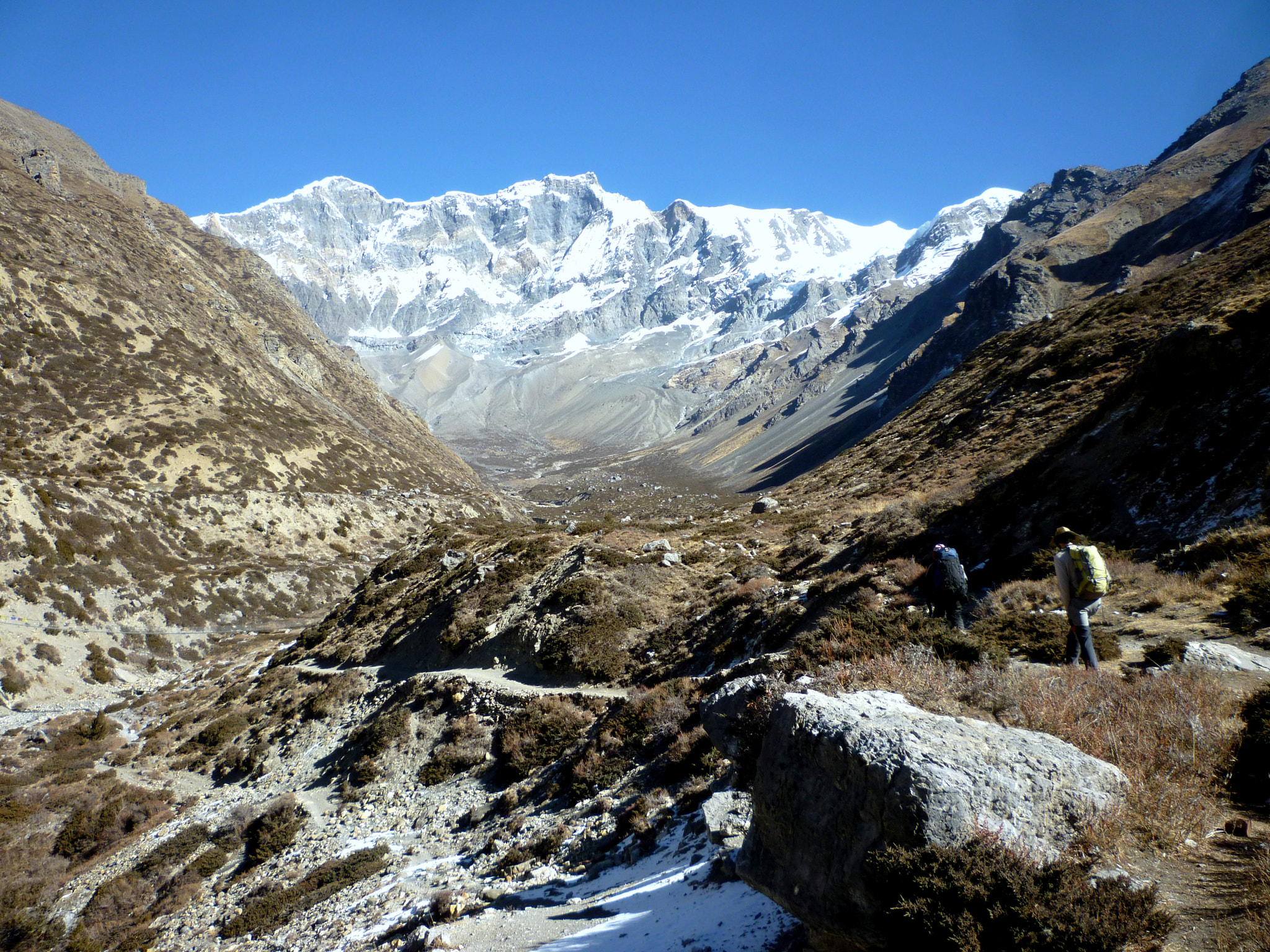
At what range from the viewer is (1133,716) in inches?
245

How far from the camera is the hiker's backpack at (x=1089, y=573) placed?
8859mm

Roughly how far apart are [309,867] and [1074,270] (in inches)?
6631

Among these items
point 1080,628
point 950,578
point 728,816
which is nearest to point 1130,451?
point 950,578

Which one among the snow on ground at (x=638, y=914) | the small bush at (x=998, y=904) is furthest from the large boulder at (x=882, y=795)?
Answer: the snow on ground at (x=638, y=914)

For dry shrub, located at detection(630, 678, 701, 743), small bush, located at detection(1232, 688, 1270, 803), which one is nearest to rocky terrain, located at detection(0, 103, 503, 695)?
dry shrub, located at detection(630, 678, 701, 743)

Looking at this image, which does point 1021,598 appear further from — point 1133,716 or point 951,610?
point 1133,716

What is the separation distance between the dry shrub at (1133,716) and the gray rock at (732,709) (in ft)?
4.75

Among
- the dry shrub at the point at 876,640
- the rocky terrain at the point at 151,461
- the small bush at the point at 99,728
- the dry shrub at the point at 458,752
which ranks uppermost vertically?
the rocky terrain at the point at 151,461

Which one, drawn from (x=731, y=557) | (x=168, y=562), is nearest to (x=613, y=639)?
(x=731, y=557)

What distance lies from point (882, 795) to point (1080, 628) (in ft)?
18.7

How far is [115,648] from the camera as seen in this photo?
36594mm

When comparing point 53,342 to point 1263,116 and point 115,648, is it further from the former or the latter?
point 1263,116

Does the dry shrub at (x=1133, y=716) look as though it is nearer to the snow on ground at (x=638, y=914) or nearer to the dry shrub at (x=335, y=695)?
the snow on ground at (x=638, y=914)

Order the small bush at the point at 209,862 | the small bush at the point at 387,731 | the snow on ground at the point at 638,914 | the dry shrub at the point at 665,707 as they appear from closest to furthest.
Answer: the snow on ground at the point at 638,914, the dry shrub at the point at 665,707, the small bush at the point at 209,862, the small bush at the point at 387,731
